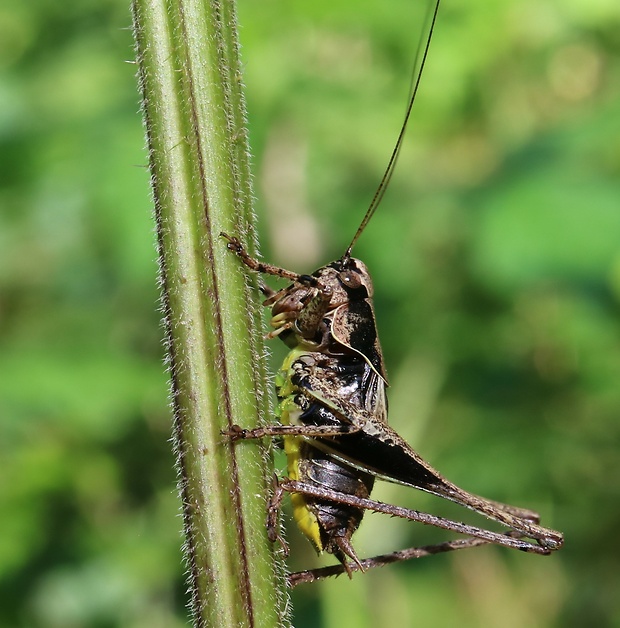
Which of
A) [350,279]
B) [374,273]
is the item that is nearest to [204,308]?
[350,279]

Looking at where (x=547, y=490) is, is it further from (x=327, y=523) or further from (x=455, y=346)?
(x=327, y=523)

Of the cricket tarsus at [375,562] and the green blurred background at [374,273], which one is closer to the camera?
the cricket tarsus at [375,562]

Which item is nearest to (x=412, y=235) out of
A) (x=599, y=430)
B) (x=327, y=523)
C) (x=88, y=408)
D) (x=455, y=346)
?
(x=455, y=346)

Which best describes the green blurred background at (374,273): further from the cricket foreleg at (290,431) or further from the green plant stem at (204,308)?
the green plant stem at (204,308)

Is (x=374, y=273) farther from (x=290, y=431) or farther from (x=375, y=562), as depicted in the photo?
(x=290, y=431)

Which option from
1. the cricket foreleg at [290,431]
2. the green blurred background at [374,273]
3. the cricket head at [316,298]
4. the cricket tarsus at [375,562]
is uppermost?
the green blurred background at [374,273]

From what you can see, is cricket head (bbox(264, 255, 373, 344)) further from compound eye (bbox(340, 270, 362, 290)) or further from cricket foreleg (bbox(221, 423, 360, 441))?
cricket foreleg (bbox(221, 423, 360, 441))

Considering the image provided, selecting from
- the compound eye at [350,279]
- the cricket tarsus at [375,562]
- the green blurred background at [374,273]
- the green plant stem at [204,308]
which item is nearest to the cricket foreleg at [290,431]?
the green plant stem at [204,308]

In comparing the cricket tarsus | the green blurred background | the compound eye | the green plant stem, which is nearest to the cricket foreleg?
the green plant stem
